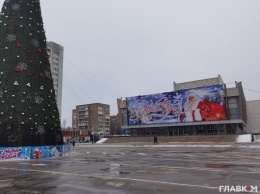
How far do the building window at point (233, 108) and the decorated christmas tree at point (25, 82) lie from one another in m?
50.2

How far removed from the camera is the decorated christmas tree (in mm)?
20719

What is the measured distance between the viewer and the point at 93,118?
129375 mm

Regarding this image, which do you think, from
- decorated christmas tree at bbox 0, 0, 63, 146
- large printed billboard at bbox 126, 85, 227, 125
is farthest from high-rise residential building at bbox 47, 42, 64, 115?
decorated christmas tree at bbox 0, 0, 63, 146

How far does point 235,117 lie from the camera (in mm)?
62594

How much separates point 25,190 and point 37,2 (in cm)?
2210

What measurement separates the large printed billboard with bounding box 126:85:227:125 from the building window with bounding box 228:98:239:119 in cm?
199

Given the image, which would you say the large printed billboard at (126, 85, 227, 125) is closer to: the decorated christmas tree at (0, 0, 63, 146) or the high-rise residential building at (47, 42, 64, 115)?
the high-rise residential building at (47, 42, 64, 115)

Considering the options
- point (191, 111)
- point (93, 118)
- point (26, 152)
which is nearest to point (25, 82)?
point (26, 152)

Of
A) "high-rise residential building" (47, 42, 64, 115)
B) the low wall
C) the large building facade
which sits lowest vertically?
the low wall

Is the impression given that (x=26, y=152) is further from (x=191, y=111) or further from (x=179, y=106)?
(x=179, y=106)

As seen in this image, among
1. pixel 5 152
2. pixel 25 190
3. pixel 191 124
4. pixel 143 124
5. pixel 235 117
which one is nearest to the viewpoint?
pixel 25 190

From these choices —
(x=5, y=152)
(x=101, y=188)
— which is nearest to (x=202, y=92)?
(x=5, y=152)

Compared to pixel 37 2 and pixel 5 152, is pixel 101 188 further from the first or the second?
pixel 37 2

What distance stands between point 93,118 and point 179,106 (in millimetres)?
69055
